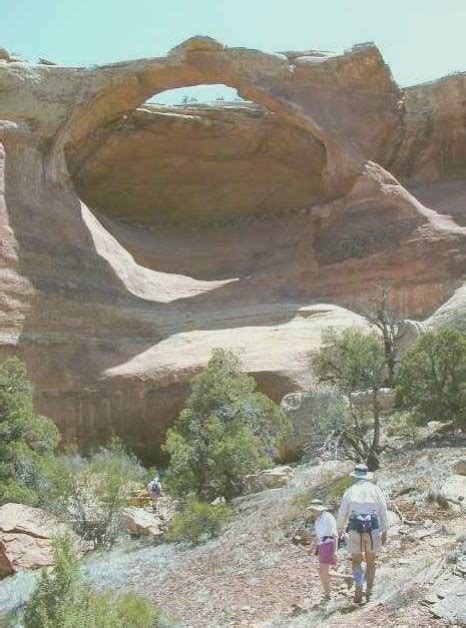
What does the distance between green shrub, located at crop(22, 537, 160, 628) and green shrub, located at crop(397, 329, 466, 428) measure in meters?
8.26

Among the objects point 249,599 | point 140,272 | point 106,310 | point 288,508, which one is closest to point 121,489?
point 288,508

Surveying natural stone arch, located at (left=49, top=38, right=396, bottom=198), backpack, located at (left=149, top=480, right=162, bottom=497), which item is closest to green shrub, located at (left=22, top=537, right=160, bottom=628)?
backpack, located at (left=149, top=480, right=162, bottom=497)

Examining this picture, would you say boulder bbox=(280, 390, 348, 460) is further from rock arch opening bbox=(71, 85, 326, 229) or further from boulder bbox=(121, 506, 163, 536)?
rock arch opening bbox=(71, 85, 326, 229)

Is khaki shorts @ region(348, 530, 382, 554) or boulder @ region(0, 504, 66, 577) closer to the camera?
khaki shorts @ region(348, 530, 382, 554)

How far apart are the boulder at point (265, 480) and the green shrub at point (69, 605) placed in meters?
6.36

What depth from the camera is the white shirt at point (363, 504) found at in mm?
8062

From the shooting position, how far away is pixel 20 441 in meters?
16.7

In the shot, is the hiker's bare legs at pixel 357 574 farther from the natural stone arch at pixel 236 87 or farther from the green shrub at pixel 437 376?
the natural stone arch at pixel 236 87

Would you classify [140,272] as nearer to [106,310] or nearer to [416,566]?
[106,310]

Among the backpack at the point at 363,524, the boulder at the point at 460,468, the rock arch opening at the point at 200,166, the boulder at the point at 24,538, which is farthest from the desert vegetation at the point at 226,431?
the rock arch opening at the point at 200,166

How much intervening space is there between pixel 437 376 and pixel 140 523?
5.19m

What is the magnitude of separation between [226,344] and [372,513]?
14.8m

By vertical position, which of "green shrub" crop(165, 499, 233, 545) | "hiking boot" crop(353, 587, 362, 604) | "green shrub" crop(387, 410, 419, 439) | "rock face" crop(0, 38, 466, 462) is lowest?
"green shrub" crop(165, 499, 233, 545)

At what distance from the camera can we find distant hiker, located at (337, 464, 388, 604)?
7977mm
